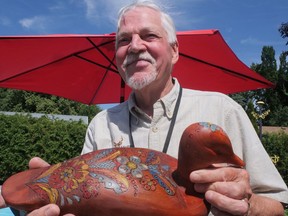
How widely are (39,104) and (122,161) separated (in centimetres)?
3880

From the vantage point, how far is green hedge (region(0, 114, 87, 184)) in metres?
11.3

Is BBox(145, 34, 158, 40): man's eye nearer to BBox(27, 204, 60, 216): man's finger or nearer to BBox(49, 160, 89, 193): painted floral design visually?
BBox(49, 160, 89, 193): painted floral design

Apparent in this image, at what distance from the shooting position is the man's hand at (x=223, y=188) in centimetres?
135

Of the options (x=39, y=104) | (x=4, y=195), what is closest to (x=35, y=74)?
(x=4, y=195)

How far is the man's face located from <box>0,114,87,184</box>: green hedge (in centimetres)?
977

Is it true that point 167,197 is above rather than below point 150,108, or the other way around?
below

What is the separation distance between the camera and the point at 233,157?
140 cm

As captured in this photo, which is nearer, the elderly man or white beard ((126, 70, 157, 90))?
the elderly man

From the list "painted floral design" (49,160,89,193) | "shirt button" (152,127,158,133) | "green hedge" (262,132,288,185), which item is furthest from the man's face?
"green hedge" (262,132,288,185)

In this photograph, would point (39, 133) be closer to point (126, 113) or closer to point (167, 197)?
point (126, 113)

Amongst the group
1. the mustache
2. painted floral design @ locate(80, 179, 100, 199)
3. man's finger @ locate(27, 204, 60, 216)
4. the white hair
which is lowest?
man's finger @ locate(27, 204, 60, 216)

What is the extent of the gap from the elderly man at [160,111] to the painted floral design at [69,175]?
208 millimetres

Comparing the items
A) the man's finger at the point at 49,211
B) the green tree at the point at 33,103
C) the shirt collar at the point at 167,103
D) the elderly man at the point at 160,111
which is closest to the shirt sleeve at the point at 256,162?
the elderly man at the point at 160,111

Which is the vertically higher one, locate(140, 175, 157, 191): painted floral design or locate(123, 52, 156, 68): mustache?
locate(123, 52, 156, 68): mustache
